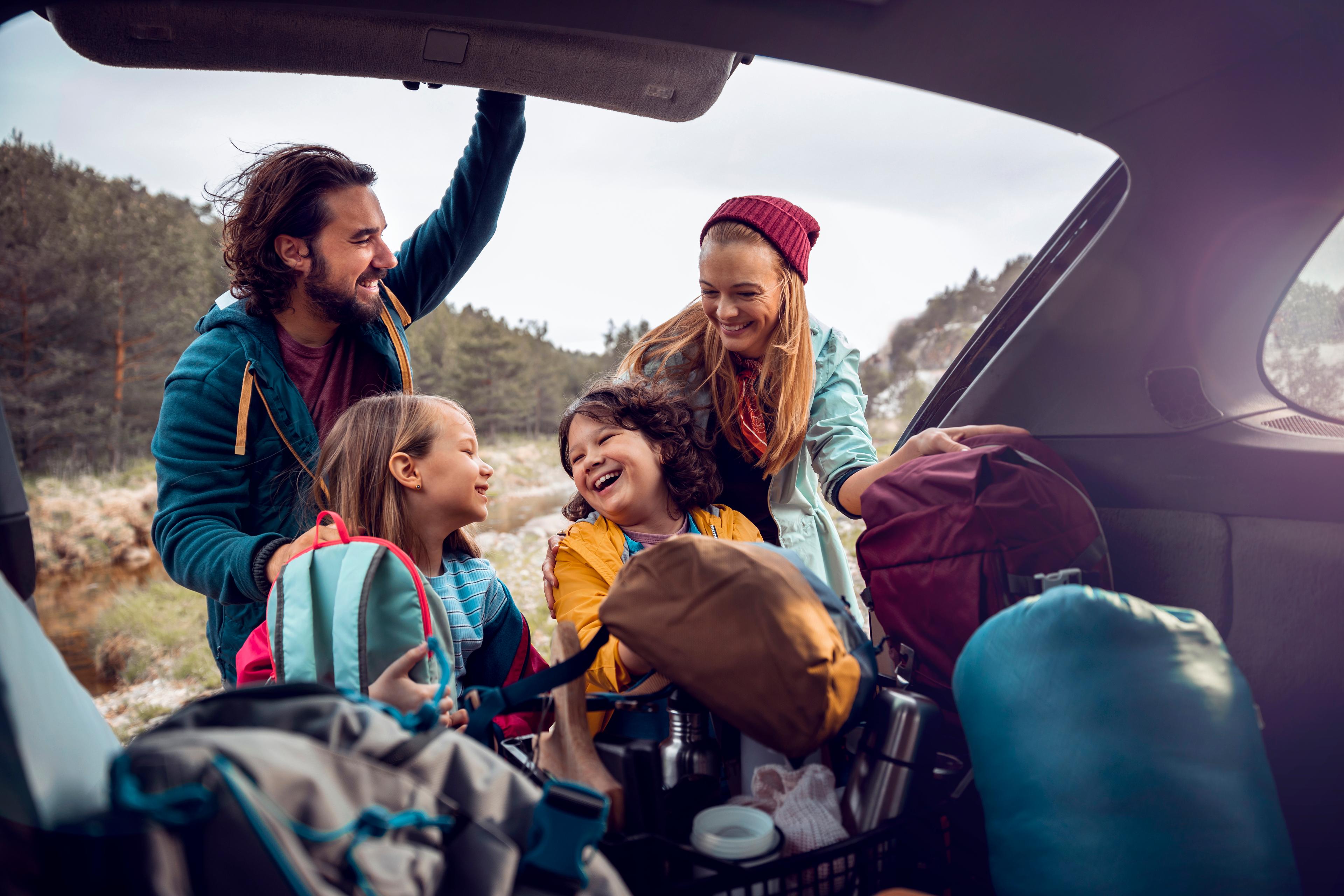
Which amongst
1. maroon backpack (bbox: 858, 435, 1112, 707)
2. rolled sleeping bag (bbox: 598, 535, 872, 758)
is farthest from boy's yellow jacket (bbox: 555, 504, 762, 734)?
maroon backpack (bbox: 858, 435, 1112, 707)

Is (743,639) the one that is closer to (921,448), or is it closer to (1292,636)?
(921,448)

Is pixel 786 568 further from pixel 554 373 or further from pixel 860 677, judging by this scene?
pixel 554 373

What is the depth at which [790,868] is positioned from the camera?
101 cm

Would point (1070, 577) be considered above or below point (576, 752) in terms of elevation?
above

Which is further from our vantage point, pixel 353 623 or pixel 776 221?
pixel 776 221

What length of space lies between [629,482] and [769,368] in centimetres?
51

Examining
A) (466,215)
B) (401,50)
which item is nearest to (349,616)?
(401,50)

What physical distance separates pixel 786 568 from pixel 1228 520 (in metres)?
1.02

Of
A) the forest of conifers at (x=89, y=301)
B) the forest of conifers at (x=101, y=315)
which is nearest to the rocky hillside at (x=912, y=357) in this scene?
the forest of conifers at (x=101, y=315)

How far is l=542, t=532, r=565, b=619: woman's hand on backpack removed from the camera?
1.73 metres

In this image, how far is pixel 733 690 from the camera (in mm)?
1092

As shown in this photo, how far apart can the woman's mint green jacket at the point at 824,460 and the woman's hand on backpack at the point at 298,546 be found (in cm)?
104

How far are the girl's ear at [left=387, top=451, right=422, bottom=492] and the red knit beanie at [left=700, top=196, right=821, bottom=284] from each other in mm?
959

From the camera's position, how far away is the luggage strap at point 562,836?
793 mm
